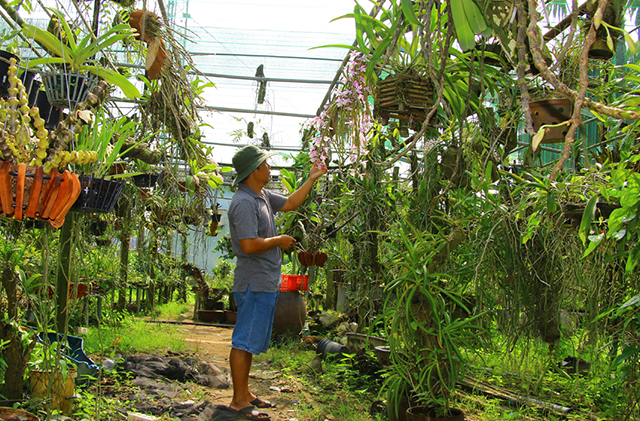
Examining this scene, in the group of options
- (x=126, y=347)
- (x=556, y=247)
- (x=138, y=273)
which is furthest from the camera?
(x=138, y=273)

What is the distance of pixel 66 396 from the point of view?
2088mm

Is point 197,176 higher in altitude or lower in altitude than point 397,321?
higher

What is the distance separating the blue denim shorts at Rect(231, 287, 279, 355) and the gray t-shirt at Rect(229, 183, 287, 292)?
0.14 ft

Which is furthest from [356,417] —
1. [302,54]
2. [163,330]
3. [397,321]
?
[302,54]

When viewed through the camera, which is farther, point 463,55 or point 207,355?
point 207,355

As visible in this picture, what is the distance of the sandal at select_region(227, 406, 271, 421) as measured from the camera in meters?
2.34

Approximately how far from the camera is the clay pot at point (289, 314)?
4355mm

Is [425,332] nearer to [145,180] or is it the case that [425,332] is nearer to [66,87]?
[66,87]

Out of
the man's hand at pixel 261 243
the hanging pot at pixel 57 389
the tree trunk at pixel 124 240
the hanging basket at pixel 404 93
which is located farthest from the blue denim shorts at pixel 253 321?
the tree trunk at pixel 124 240

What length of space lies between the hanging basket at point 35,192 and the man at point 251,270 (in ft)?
3.81

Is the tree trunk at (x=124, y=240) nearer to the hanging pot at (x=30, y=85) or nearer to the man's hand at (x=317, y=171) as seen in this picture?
the man's hand at (x=317, y=171)

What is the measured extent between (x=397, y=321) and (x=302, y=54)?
365cm

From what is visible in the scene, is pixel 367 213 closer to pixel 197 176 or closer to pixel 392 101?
pixel 197 176

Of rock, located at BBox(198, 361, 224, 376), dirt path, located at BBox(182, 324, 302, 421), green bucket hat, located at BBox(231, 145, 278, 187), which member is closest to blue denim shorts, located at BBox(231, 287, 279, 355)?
dirt path, located at BBox(182, 324, 302, 421)
